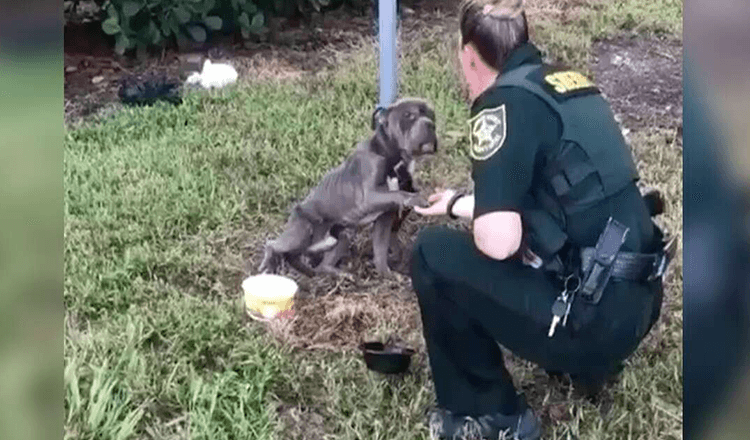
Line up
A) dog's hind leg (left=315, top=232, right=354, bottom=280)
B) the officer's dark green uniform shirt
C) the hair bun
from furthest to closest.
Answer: dog's hind leg (left=315, top=232, right=354, bottom=280)
the hair bun
the officer's dark green uniform shirt

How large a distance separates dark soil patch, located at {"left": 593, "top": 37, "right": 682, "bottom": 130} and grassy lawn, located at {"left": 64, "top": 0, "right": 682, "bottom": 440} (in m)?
0.04

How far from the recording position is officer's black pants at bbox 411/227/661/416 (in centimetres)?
230

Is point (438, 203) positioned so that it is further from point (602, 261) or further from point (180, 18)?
point (180, 18)

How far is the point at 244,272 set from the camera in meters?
2.47

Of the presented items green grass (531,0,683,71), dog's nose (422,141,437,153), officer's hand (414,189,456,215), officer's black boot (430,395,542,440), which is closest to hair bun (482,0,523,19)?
green grass (531,0,683,71)

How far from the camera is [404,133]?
243 cm

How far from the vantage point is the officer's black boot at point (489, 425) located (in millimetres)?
2412

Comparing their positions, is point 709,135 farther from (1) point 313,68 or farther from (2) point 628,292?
(1) point 313,68

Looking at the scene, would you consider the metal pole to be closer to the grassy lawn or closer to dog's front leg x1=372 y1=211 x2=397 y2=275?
the grassy lawn

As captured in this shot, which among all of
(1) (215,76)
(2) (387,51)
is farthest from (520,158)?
(1) (215,76)

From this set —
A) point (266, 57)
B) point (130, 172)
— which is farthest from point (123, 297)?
point (266, 57)

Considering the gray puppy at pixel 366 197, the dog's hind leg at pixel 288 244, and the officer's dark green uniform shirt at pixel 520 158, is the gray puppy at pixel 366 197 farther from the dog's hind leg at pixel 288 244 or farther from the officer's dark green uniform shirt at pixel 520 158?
the officer's dark green uniform shirt at pixel 520 158

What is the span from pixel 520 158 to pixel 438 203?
27 cm

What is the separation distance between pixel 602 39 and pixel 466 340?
852 millimetres
